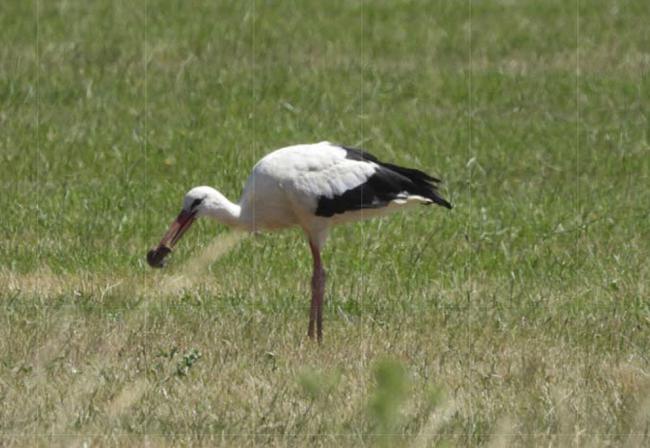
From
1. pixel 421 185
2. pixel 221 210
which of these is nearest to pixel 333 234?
pixel 421 185

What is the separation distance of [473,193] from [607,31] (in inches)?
236

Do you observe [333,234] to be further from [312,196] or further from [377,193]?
[312,196]

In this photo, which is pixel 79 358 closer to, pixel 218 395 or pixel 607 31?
pixel 218 395

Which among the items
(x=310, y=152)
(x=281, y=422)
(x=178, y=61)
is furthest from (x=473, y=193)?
(x=281, y=422)

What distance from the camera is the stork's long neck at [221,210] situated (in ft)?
28.9

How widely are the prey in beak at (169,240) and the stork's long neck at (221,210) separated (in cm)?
9

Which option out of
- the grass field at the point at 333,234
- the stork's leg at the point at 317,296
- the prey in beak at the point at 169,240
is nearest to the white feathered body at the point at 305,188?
the stork's leg at the point at 317,296

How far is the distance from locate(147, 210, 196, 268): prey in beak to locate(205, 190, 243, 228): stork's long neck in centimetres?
9

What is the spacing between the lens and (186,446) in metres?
6.20

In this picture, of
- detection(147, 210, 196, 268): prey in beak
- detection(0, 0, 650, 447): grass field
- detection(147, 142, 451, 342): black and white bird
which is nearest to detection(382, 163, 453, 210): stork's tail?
detection(147, 142, 451, 342): black and white bird

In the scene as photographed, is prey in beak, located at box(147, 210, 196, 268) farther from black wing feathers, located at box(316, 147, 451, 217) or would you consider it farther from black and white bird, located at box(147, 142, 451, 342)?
black wing feathers, located at box(316, 147, 451, 217)

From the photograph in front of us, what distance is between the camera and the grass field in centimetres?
676

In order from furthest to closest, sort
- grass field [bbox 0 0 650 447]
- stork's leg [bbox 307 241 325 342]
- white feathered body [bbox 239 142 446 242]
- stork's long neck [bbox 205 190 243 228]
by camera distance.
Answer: stork's long neck [bbox 205 190 243 228] → white feathered body [bbox 239 142 446 242] → stork's leg [bbox 307 241 325 342] → grass field [bbox 0 0 650 447]

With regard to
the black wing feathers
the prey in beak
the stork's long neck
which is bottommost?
the prey in beak
